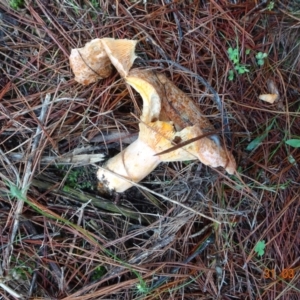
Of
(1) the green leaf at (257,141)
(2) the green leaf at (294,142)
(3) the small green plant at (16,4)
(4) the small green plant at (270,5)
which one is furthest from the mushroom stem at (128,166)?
(4) the small green plant at (270,5)

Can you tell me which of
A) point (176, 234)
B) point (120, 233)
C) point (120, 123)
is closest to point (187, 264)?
point (176, 234)

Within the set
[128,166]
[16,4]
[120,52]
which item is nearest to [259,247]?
[128,166]

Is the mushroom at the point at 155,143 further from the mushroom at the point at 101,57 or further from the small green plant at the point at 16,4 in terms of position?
the small green plant at the point at 16,4

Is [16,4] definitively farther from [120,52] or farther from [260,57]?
[260,57]

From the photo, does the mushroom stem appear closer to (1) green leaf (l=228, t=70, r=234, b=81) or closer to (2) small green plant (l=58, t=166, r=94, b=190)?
(2) small green plant (l=58, t=166, r=94, b=190)

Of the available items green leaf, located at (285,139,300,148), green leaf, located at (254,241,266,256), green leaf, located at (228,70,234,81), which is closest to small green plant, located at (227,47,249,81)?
green leaf, located at (228,70,234,81)

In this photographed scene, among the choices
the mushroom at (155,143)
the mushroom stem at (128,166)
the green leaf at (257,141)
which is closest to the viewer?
the mushroom at (155,143)
